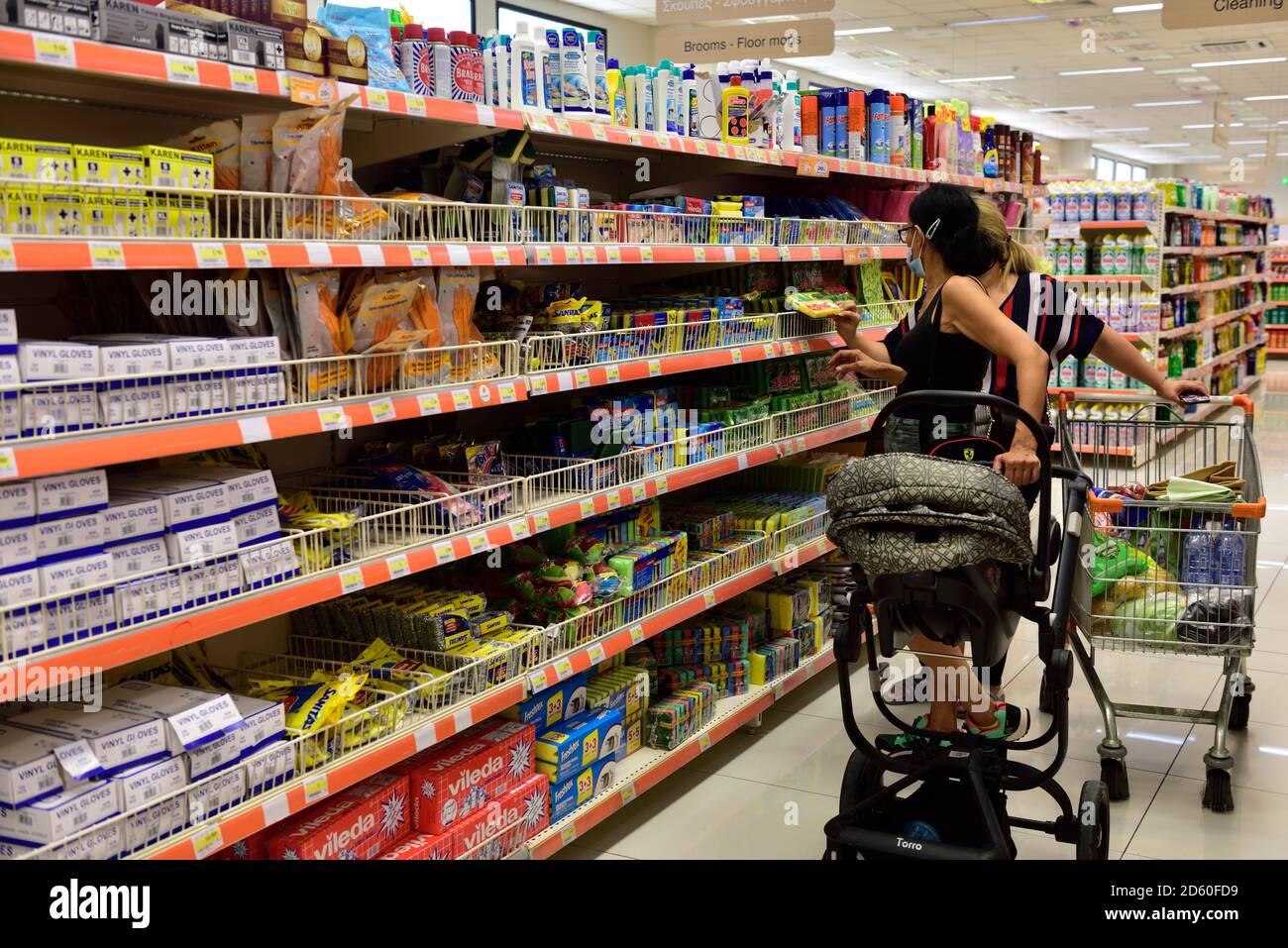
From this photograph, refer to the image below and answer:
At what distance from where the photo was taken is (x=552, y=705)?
3.19 meters

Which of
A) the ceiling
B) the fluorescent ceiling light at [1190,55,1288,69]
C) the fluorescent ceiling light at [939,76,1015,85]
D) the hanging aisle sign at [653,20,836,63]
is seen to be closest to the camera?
the hanging aisle sign at [653,20,836,63]

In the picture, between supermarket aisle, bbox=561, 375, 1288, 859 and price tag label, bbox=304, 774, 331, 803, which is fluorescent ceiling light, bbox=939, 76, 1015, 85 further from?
price tag label, bbox=304, 774, 331, 803

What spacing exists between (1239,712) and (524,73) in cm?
321

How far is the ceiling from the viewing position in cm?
1234

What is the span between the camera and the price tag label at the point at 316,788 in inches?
90.7

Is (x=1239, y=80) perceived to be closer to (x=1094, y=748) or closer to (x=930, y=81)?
(x=930, y=81)

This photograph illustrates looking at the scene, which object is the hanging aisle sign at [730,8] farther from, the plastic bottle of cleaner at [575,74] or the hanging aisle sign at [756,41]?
the plastic bottle of cleaner at [575,74]

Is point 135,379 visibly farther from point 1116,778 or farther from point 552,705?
point 1116,778

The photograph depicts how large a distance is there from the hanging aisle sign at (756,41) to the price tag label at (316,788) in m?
5.99

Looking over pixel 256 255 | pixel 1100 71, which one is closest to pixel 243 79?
pixel 256 255

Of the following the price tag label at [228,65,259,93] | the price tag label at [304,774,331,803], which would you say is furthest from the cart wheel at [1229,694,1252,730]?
the price tag label at [228,65,259,93]

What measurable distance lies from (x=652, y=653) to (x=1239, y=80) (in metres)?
17.0

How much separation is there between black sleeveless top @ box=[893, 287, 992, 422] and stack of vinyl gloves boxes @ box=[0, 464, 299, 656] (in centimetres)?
187
